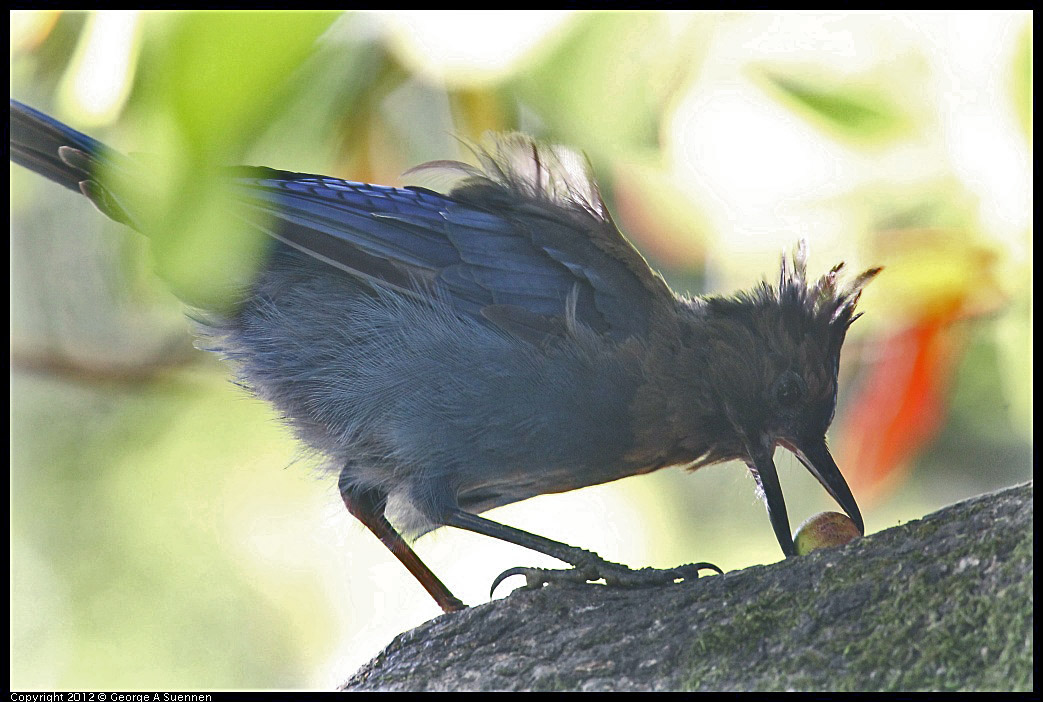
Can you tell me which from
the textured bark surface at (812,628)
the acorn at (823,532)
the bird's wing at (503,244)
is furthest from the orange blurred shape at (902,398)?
the bird's wing at (503,244)

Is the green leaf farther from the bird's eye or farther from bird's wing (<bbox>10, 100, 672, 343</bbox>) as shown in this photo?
the bird's eye

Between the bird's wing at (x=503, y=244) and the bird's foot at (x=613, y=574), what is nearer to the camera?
the bird's foot at (x=613, y=574)

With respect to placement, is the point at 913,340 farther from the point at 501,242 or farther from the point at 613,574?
the point at 501,242

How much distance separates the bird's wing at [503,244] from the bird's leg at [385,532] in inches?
29.8

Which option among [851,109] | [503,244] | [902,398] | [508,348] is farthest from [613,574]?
[851,109]

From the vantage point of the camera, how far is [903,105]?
168 centimetres

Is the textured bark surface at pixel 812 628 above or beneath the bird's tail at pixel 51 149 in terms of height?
beneath

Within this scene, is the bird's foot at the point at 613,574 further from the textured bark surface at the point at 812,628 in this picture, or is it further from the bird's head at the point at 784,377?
the bird's head at the point at 784,377

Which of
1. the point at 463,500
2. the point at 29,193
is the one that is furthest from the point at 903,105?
the point at 29,193

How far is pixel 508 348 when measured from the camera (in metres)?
3.14

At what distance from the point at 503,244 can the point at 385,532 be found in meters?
1.07

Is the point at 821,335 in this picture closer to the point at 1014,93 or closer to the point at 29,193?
the point at 1014,93

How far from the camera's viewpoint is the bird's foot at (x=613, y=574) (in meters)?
2.65

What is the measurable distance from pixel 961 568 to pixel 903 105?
85 cm
